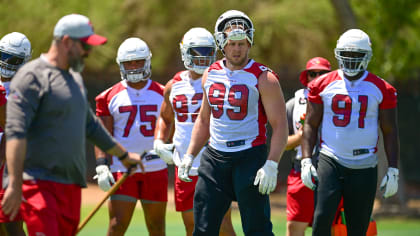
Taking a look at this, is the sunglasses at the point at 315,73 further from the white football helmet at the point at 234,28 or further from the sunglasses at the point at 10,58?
the sunglasses at the point at 10,58

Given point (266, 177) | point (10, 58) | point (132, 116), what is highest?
point (10, 58)

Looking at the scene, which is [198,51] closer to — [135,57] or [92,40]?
[135,57]

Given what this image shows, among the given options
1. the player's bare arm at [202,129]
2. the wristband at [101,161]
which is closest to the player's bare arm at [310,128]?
the player's bare arm at [202,129]

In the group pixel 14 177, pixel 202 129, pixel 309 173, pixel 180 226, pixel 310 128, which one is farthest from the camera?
pixel 180 226

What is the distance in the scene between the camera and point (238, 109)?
6.63 metres

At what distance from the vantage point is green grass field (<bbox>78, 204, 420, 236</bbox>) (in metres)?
13.0

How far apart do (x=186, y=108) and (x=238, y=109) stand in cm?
153

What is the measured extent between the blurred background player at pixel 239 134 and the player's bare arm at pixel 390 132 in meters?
1.12

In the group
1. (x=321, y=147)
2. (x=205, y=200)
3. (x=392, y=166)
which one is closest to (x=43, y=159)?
(x=205, y=200)

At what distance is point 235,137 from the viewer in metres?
6.68

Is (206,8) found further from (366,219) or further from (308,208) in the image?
(366,219)

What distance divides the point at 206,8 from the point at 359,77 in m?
12.5

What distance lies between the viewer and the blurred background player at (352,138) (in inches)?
280

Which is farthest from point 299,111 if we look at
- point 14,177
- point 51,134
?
point 14,177
